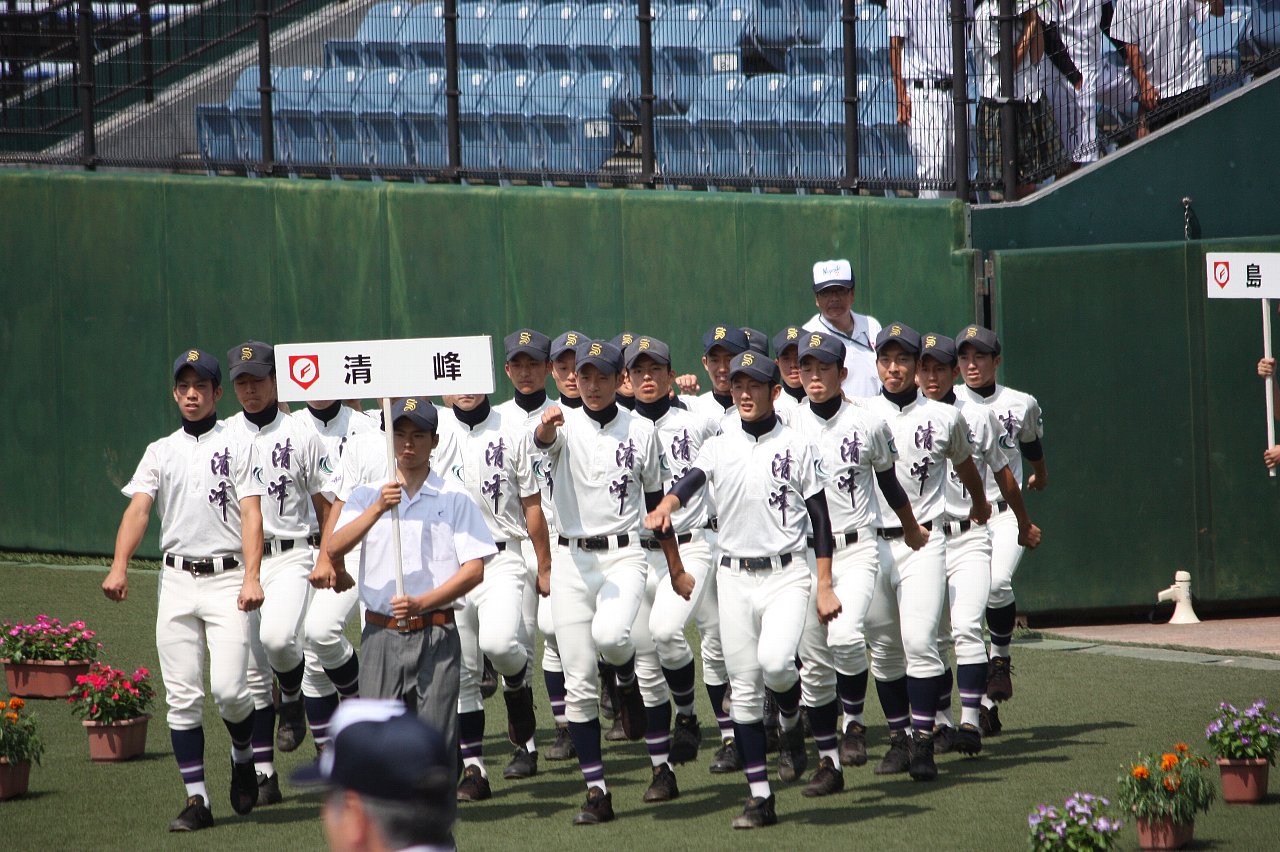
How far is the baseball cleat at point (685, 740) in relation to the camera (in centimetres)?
816

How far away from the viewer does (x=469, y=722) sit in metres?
7.50

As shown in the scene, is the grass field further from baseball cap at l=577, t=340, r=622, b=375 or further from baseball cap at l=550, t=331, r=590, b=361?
baseball cap at l=550, t=331, r=590, b=361

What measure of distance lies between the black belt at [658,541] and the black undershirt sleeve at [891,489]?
114 centimetres

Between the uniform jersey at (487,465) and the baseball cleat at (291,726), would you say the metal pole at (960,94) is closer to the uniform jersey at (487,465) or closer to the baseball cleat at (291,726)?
the uniform jersey at (487,465)

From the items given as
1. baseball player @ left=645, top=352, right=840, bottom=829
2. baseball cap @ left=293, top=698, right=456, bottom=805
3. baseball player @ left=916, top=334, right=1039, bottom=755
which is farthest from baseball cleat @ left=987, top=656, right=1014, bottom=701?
baseball cap @ left=293, top=698, right=456, bottom=805

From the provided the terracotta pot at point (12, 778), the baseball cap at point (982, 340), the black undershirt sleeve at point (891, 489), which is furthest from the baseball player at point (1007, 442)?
the terracotta pot at point (12, 778)

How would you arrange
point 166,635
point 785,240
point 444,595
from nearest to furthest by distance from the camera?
point 444,595 → point 166,635 → point 785,240

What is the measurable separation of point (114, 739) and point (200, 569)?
5.31 feet

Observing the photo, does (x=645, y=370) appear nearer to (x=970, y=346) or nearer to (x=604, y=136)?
(x=970, y=346)

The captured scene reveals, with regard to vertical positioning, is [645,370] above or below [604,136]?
below

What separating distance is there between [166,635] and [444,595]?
1.51 metres

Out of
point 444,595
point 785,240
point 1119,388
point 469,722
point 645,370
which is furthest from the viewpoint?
point 785,240

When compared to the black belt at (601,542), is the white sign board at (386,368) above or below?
above

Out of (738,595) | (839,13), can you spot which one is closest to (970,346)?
(738,595)
